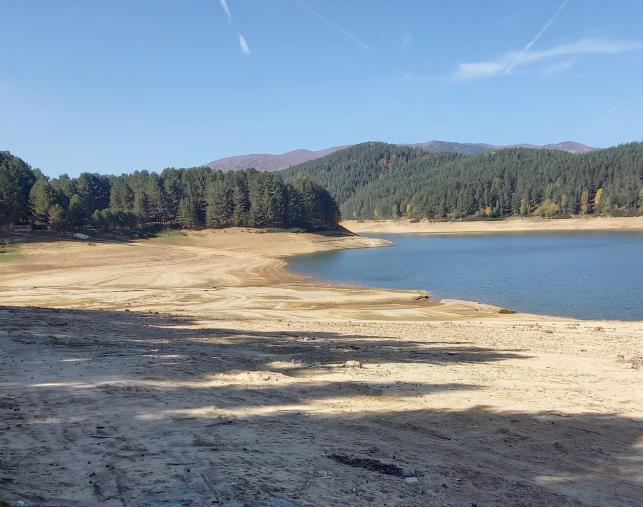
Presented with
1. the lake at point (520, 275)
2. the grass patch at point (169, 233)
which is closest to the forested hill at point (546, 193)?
the lake at point (520, 275)

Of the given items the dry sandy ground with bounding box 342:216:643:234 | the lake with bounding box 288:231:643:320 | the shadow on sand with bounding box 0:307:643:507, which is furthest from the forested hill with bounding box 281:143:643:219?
the shadow on sand with bounding box 0:307:643:507

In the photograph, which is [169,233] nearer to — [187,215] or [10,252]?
[187,215]

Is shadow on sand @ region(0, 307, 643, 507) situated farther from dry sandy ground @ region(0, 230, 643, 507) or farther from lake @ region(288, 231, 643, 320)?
lake @ region(288, 231, 643, 320)

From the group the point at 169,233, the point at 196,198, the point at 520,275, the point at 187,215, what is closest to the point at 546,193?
the point at 196,198

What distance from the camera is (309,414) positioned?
948 cm

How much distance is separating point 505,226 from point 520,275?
105380mm

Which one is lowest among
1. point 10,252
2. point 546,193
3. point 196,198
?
point 10,252

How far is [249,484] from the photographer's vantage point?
235 inches

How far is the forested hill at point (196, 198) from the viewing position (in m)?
95.8

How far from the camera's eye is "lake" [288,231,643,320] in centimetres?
3491

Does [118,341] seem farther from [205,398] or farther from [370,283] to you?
[370,283]

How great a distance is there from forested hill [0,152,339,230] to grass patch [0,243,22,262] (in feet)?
73.1

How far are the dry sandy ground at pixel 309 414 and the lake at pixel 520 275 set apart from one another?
455 inches

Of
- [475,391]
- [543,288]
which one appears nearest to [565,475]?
[475,391]
